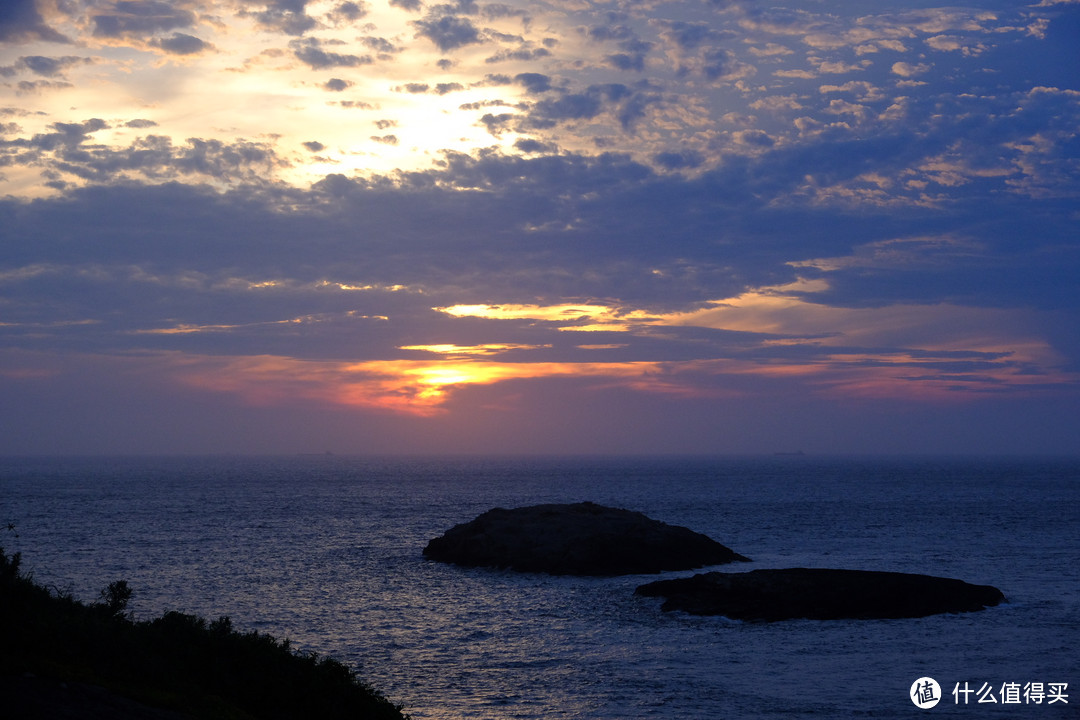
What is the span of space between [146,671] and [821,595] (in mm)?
35253

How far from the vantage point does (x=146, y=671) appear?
2073 centimetres

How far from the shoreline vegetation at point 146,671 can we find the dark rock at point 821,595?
26206 millimetres

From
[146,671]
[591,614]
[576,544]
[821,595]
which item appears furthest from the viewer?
[576,544]

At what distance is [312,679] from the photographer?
74.0 feet

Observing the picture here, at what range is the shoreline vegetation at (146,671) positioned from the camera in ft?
57.7

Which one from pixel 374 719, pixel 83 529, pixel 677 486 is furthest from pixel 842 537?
pixel 677 486

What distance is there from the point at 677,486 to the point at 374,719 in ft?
529

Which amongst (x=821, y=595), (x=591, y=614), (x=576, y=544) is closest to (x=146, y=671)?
(x=591, y=614)

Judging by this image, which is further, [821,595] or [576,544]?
[576,544]

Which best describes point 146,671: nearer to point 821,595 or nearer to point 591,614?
point 591,614

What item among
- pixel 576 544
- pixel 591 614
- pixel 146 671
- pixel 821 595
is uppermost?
pixel 146 671

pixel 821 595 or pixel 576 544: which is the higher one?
pixel 576 544

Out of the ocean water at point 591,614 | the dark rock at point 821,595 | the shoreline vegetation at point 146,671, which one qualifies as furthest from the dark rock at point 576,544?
the shoreline vegetation at point 146,671

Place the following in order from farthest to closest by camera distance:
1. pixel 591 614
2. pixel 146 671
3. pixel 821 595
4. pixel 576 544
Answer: pixel 576 544 → pixel 821 595 → pixel 591 614 → pixel 146 671
